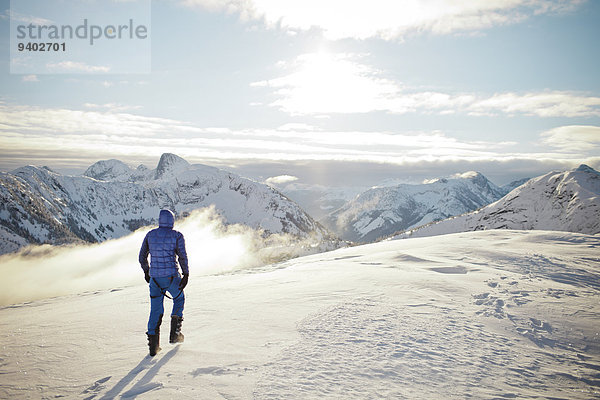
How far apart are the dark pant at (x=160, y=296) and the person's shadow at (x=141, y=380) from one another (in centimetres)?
69

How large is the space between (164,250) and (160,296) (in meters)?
1.00

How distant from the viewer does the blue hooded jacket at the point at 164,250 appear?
695 cm

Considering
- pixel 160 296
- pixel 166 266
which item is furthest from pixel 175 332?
pixel 166 266

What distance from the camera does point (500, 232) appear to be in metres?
21.8

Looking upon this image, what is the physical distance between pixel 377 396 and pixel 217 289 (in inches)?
359

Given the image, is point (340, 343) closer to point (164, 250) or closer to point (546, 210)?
point (164, 250)

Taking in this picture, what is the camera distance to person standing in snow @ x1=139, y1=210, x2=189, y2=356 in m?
6.77

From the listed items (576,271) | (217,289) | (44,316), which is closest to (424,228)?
(576,271)

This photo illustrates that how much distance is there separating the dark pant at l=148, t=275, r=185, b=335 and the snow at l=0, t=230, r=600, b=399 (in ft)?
2.10

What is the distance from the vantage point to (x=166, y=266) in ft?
22.9

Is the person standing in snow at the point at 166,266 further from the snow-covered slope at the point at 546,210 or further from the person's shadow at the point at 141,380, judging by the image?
the snow-covered slope at the point at 546,210

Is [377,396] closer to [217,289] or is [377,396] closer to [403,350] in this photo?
[403,350]

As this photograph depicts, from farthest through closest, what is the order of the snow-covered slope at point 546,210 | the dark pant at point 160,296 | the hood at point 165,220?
the snow-covered slope at point 546,210
the hood at point 165,220
the dark pant at point 160,296

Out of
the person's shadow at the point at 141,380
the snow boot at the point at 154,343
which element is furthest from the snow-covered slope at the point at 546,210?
the person's shadow at the point at 141,380
